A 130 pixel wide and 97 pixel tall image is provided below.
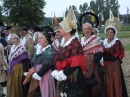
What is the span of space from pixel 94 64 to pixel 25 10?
31.4 meters

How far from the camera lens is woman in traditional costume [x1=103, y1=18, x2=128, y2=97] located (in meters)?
5.08

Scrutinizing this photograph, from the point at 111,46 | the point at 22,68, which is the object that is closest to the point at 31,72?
the point at 22,68

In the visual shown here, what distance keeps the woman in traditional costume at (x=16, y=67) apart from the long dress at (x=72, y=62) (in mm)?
1695

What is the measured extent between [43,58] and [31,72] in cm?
38

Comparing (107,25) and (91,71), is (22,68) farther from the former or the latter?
(107,25)

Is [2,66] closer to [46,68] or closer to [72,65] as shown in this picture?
[46,68]

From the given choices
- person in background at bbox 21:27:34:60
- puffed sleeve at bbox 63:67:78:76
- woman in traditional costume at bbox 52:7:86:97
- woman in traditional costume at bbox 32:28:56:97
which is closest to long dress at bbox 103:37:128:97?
woman in traditional costume at bbox 32:28:56:97

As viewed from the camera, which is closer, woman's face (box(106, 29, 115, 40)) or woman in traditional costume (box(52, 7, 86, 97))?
woman in traditional costume (box(52, 7, 86, 97))

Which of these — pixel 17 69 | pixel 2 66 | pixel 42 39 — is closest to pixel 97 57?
pixel 42 39

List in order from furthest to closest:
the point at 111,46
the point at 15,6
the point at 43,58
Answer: the point at 15,6 → the point at 111,46 → the point at 43,58

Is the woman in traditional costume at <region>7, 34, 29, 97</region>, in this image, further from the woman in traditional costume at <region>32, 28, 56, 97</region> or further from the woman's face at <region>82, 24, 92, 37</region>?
the woman's face at <region>82, 24, 92, 37</region>

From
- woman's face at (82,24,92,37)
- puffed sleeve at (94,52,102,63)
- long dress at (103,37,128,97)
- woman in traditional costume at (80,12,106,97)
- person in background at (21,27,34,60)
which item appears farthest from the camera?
person in background at (21,27,34,60)

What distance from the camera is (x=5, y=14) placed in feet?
123

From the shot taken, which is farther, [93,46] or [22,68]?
[22,68]
